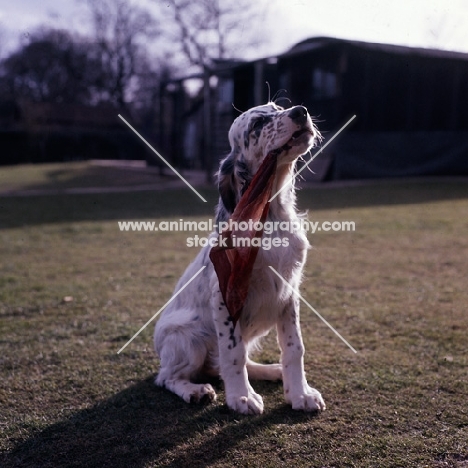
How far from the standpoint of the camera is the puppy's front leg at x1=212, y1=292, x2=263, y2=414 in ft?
9.72

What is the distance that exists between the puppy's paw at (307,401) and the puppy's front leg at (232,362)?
0.19 metres

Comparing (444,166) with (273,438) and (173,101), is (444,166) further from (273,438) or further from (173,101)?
(273,438)

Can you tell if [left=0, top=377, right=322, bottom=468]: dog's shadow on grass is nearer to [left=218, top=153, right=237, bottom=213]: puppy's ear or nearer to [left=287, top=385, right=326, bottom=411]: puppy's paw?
[left=287, top=385, right=326, bottom=411]: puppy's paw

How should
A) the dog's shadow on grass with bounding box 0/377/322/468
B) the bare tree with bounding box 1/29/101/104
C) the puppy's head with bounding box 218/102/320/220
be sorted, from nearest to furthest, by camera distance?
the dog's shadow on grass with bounding box 0/377/322/468 < the puppy's head with bounding box 218/102/320/220 < the bare tree with bounding box 1/29/101/104

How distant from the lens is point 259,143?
125 inches

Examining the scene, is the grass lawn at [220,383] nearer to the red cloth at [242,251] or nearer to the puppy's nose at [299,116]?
the red cloth at [242,251]

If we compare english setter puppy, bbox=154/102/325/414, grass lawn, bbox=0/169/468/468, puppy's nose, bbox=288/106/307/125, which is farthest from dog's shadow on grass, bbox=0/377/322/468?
puppy's nose, bbox=288/106/307/125

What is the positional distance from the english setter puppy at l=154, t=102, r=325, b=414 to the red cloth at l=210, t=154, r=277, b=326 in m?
0.12

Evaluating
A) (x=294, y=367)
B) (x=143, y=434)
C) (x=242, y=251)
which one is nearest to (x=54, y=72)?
(x=242, y=251)

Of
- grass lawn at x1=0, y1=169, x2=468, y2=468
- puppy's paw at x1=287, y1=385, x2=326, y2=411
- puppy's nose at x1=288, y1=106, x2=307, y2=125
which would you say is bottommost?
grass lawn at x1=0, y1=169, x2=468, y2=468

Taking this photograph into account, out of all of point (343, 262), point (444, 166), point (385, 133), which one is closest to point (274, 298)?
point (343, 262)

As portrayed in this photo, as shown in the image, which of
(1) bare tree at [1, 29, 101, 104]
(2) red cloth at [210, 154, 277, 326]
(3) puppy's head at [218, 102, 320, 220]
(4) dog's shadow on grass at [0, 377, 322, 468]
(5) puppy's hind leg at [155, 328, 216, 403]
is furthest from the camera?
(1) bare tree at [1, 29, 101, 104]

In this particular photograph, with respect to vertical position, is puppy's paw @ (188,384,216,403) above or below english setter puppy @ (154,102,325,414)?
below

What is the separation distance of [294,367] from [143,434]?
91 centimetres
